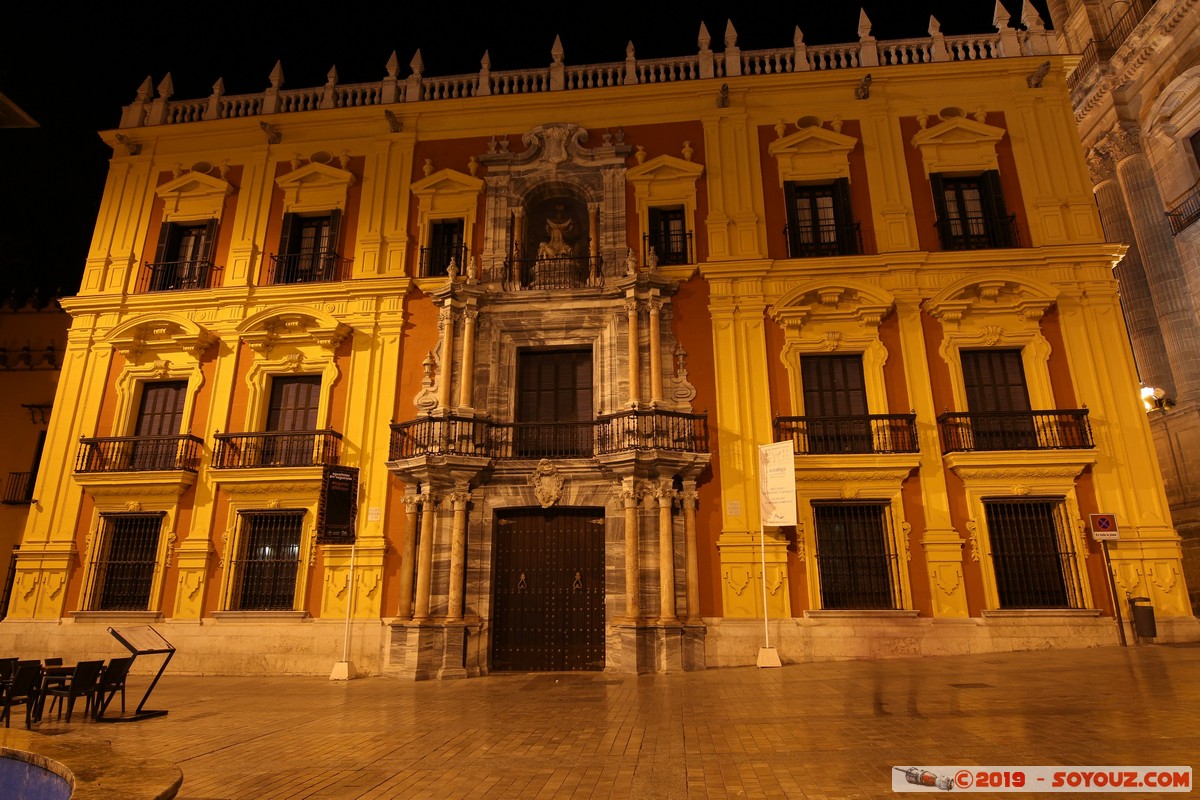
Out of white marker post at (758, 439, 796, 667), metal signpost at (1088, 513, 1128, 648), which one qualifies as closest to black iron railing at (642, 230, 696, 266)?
white marker post at (758, 439, 796, 667)

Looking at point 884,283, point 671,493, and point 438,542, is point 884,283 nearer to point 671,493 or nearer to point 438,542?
point 671,493

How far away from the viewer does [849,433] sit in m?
13.5

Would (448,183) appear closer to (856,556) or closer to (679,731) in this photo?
(856,556)

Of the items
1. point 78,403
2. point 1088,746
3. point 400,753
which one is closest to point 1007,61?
point 1088,746

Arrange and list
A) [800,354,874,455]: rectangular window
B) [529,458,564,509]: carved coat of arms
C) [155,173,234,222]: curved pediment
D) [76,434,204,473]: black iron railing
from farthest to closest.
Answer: [155,173,234,222]: curved pediment → [76,434,204,473]: black iron railing → [800,354,874,455]: rectangular window → [529,458,564,509]: carved coat of arms

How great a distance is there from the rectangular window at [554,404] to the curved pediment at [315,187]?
593 cm

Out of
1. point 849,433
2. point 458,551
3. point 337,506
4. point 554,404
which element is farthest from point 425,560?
point 849,433

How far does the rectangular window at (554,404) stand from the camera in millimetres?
13883

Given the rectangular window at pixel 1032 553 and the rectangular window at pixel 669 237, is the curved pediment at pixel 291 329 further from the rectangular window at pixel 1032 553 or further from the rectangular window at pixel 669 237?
the rectangular window at pixel 1032 553

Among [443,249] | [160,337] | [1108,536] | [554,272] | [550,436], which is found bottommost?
[1108,536]

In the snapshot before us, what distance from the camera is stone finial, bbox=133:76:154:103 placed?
17.5 metres

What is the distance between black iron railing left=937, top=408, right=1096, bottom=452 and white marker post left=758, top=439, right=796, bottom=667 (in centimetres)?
327

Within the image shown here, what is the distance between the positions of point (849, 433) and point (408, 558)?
28.6 ft

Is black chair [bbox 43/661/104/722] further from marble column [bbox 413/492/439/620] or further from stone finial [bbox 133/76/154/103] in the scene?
stone finial [bbox 133/76/154/103]
